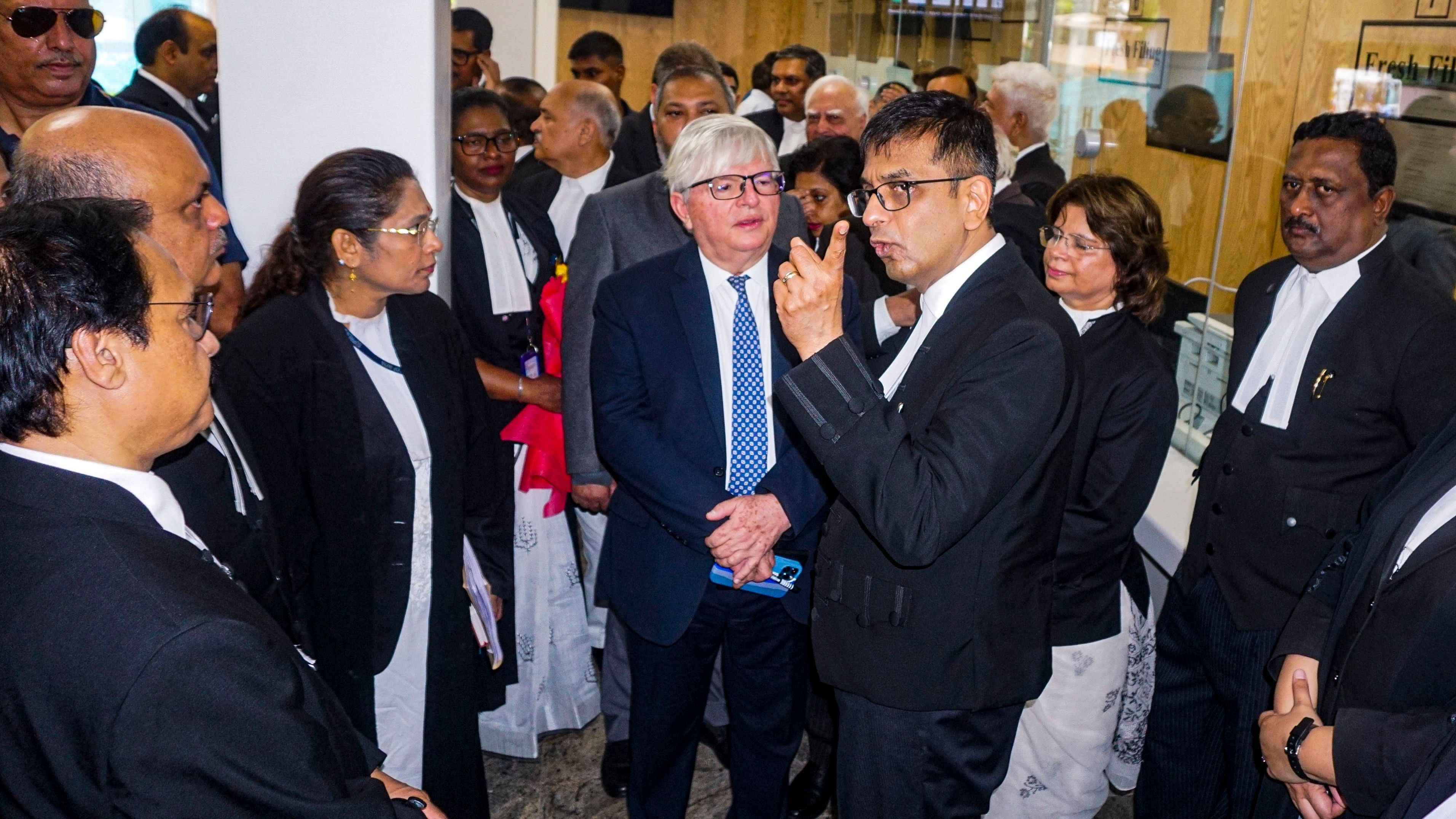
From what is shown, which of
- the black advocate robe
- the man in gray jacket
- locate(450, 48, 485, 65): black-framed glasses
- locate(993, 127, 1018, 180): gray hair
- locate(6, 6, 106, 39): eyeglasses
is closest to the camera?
the black advocate robe

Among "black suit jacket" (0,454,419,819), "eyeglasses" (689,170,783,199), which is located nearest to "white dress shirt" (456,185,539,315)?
"eyeglasses" (689,170,783,199)

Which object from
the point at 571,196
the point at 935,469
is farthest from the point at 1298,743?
the point at 571,196

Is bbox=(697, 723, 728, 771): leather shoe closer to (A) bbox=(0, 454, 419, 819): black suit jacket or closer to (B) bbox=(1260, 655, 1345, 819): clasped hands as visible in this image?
(B) bbox=(1260, 655, 1345, 819): clasped hands

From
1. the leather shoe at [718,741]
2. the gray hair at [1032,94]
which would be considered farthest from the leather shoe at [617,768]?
the gray hair at [1032,94]

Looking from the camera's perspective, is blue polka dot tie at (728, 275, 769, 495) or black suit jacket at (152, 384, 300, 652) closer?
black suit jacket at (152, 384, 300, 652)

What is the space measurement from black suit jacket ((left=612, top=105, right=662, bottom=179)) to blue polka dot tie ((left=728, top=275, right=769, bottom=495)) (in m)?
2.66

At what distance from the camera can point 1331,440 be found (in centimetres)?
224

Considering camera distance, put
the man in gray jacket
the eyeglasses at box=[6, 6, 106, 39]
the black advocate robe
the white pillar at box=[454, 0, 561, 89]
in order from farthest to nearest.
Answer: the white pillar at box=[454, 0, 561, 89]
the man in gray jacket
the eyeglasses at box=[6, 6, 106, 39]
the black advocate robe

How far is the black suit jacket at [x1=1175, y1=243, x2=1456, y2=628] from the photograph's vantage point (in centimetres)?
215

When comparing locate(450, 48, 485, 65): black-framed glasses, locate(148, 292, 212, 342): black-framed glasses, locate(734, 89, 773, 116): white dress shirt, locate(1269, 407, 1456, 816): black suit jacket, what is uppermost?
locate(450, 48, 485, 65): black-framed glasses

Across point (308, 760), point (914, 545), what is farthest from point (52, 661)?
point (914, 545)

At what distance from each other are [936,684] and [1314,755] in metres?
0.56

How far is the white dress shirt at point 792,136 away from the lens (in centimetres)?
614

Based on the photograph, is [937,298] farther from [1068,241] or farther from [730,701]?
[730,701]
